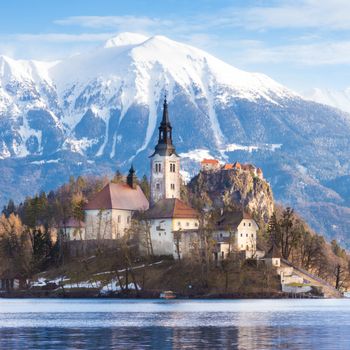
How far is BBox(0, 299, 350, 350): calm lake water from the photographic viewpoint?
108 meters

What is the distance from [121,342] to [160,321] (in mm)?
30408

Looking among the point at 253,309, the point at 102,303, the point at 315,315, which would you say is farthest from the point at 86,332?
the point at 102,303

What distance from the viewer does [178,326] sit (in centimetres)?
13050

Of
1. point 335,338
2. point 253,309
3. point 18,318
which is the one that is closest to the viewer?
point 335,338

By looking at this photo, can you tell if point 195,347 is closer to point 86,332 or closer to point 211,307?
point 86,332

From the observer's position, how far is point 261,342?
109 m

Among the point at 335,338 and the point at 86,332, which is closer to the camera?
the point at 335,338

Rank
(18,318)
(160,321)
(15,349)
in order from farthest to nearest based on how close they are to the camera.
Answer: (18,318), (160,321), (15,349)

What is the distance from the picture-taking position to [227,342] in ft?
359

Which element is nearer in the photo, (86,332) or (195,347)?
(195,347)

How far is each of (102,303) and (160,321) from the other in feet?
196

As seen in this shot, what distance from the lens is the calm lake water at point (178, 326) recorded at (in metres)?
108

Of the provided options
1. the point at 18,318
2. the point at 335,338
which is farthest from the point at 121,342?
the point at 18,318

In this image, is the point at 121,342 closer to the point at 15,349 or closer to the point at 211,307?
the point at 15,349
